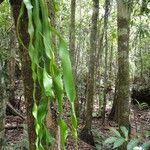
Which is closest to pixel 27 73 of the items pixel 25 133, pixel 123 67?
pixel 123 67

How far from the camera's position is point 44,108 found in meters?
1.62

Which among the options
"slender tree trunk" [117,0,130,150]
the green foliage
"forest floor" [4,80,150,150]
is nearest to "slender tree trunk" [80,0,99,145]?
"forest floor" [4,80,150,150]

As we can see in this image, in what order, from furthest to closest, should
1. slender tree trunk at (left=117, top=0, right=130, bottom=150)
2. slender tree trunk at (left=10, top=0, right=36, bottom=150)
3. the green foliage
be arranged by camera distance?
1. slender tree trunk at (left=117, top=0, right=130, bottom=150)
2. slender tree trunk at (left=10, top=0, right=36, bottom=150)
3. the green foliage

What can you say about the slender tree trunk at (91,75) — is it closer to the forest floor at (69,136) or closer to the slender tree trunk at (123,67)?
the forest floor at (69,136)

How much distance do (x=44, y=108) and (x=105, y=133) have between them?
7985mm

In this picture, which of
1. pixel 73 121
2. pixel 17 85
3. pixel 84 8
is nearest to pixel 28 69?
pixel 73 121

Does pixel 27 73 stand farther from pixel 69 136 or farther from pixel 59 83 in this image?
pixel 69 136

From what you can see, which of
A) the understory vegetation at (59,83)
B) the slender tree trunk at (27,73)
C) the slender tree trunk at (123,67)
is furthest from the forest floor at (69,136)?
the slender tree trunk at (27,73)

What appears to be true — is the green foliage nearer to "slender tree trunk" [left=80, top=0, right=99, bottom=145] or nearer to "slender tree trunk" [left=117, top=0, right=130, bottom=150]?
"slender tree trunk" [left=117, top=0, right=130, bottom=150]

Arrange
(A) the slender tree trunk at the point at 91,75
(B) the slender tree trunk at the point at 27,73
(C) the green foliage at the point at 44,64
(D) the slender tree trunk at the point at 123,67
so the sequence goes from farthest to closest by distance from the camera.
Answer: (A) the slender tree trunk at the point at 91,75 < (D) the slender tree trunk at the point at 123,67 < (B) the slender tree trunk at the point at 27,73 < (C) the green foliage at the point at 44,64

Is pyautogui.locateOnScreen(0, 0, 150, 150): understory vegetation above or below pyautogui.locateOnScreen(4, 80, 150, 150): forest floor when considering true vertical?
above

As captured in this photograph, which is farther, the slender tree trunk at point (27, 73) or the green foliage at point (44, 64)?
the slender tree trunk at point (27, 73)

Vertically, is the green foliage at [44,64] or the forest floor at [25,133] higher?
the green foliage at [44,64]

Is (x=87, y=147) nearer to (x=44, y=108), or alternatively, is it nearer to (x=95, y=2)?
(x=95, y=2)
